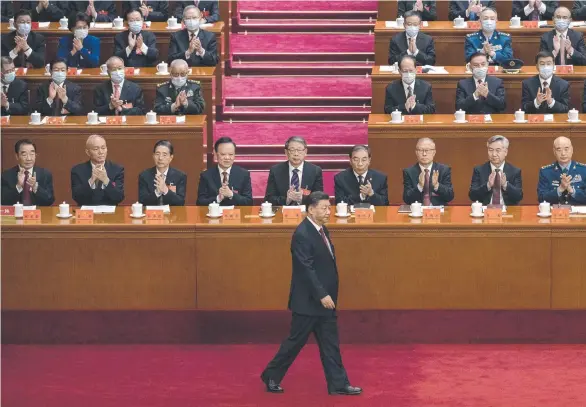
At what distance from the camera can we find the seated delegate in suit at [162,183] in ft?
27.5

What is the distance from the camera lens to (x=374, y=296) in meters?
7.57

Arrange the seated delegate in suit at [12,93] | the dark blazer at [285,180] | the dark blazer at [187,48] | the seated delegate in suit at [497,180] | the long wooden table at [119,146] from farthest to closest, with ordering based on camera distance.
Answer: the dark blazer at [187,48] < the seated delegate in suit at [12,93] < the long wooden table at [119,146] < the dark blazer at [285,180] < the seated delegate in suit at [497,180]

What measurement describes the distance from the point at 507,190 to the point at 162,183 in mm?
2089

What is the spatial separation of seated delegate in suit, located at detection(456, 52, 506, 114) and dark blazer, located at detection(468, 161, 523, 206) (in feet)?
3.99

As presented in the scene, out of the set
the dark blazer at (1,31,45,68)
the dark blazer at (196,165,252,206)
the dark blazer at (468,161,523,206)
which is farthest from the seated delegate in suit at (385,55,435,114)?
the dark blazer at (1,31,45,68)

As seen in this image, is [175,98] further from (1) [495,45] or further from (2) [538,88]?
(2) [538,88]

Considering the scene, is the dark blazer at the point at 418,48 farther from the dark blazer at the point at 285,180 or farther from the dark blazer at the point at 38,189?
the dark blazer at the point at 38,189

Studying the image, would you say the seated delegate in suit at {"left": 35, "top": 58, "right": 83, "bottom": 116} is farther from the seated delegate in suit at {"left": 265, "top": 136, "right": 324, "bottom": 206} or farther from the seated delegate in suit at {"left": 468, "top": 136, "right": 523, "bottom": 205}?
the seated delegate in suit at {"left": 468, "top": 136, "right": 523, "bottom": 205}

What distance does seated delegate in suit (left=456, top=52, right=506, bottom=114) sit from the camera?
9.62 m

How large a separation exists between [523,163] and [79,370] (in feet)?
11.8

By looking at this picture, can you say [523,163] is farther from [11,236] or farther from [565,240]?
[11,236]

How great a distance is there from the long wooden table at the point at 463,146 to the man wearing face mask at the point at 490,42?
3.47 feet

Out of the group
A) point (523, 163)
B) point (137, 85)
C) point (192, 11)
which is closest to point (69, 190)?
point (137, 85)

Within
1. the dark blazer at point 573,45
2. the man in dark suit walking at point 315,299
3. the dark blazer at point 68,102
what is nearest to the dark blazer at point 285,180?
the man in dark suit walking at point 315,299
